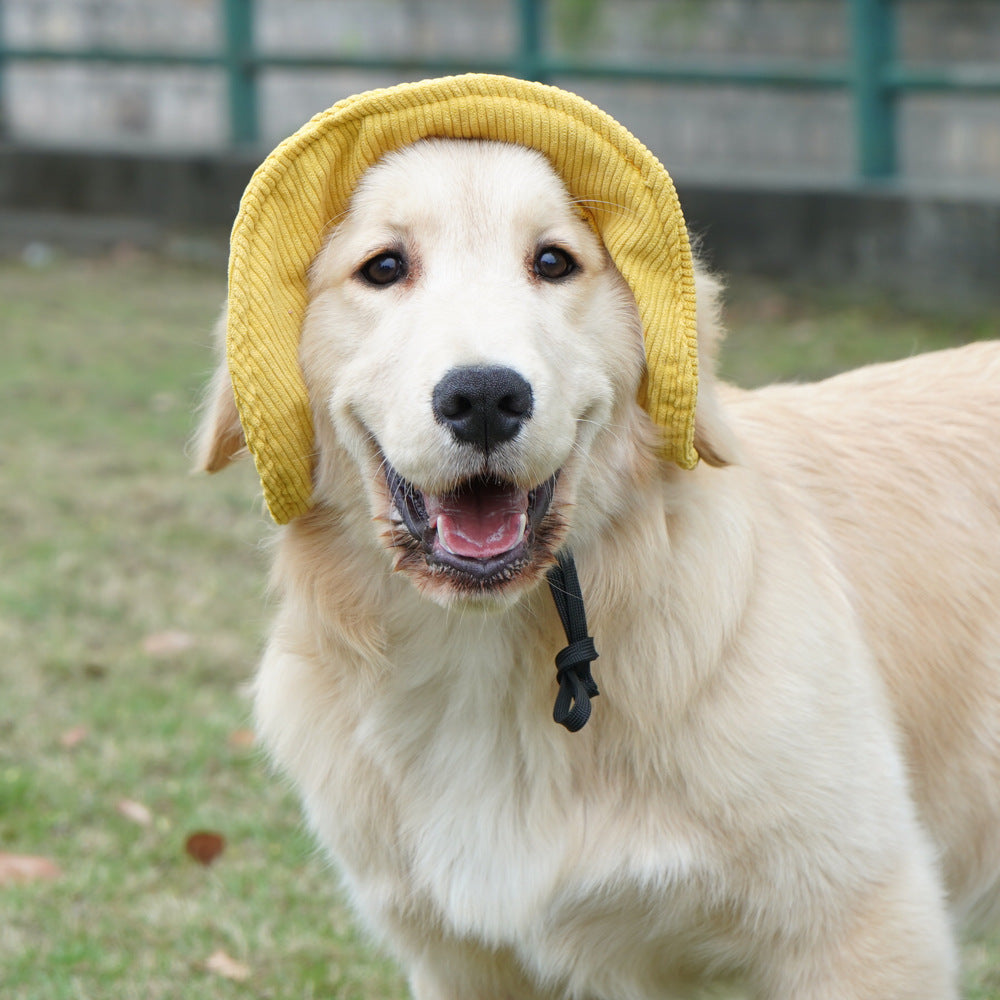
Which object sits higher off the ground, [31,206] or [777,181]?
[777,181]

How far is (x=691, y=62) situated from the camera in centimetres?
1036

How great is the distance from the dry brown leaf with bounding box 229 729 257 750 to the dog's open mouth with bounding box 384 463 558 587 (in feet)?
6.81

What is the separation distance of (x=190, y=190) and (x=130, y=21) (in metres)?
2.43

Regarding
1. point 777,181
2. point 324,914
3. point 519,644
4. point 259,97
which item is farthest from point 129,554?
point 259,97

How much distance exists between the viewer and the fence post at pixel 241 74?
1216 centimetres

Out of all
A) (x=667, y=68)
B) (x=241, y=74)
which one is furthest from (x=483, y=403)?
(x=241, y=74)

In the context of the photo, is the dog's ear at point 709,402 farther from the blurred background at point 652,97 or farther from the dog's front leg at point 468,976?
the blurred background at point 652,97

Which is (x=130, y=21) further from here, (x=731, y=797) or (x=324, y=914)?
(x=731, y=797)

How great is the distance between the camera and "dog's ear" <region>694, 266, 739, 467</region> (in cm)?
252

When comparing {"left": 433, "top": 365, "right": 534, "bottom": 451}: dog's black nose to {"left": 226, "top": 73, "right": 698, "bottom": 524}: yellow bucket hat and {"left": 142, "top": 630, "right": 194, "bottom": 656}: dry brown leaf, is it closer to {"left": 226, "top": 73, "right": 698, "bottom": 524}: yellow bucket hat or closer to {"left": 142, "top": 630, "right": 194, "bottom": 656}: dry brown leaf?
{"left": 226, "top": 73, "right": 698, "bottom": 524}: yellow bucket hat

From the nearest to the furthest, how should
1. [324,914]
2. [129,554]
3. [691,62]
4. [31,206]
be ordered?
[324,914], [129,554], [691,62], [31,206]

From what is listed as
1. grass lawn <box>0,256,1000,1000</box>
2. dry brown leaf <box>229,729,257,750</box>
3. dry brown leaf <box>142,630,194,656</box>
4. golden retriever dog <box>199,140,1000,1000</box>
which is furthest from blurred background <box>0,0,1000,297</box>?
golden retriever dog <box>199,140,1000,1000</box>

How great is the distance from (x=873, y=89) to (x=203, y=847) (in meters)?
7.17

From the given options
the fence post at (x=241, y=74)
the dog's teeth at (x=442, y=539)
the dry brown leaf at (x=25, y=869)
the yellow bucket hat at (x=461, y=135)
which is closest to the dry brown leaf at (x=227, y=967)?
the dry brown leaf at (x=25, y=869)
